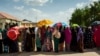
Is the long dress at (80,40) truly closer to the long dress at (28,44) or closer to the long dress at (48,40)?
the long dress at (48,40)

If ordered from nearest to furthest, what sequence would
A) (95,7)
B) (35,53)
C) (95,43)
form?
(35,53), (95,43), (95,7)

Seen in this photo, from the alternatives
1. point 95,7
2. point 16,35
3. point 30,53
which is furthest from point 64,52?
point 95,7

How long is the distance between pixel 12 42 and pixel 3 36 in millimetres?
647

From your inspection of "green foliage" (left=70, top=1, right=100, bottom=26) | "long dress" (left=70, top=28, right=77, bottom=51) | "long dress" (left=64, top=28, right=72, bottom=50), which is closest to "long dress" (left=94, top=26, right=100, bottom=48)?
"long dress" (left=70, top=28, right=77, bottom=51)

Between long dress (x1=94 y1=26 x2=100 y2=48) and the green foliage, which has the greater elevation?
the green foliage

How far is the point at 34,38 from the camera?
16.1 meters

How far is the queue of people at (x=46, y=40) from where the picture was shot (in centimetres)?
1563

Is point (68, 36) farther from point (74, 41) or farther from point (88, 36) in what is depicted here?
point (88, 36)

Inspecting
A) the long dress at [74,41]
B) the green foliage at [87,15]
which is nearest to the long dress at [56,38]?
the long dress at [74,41]

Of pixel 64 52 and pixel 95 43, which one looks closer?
pixel 64 52

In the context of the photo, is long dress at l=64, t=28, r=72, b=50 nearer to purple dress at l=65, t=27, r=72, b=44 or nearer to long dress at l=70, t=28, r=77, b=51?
purple dress at l=65, t=27, r=72, b=44

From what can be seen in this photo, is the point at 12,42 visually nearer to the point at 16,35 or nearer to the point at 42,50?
the point at 16,35

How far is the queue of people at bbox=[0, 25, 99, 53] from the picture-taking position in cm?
1563

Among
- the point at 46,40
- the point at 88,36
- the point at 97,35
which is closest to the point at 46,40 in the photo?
the point at 46,40
